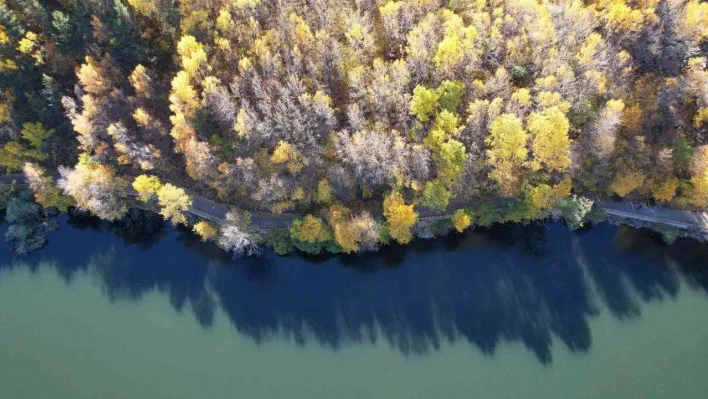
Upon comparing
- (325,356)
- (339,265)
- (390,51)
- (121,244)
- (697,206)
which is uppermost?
(390,51)

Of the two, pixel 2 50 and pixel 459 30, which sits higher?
pixel 459 30

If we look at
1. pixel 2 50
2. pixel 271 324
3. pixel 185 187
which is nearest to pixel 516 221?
pixel 271 324

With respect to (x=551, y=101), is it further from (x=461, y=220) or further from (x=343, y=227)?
(x=343, y=227)

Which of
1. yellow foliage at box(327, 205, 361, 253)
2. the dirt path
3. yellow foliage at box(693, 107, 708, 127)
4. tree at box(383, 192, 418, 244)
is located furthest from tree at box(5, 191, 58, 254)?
yellow foliage at box(693, 107, 708, 127)

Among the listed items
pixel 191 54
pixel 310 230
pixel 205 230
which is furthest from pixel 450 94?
pixel 205 230

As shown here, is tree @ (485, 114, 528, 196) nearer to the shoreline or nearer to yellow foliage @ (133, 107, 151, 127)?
the shoreline

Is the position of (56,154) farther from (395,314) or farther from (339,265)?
(395,314)
